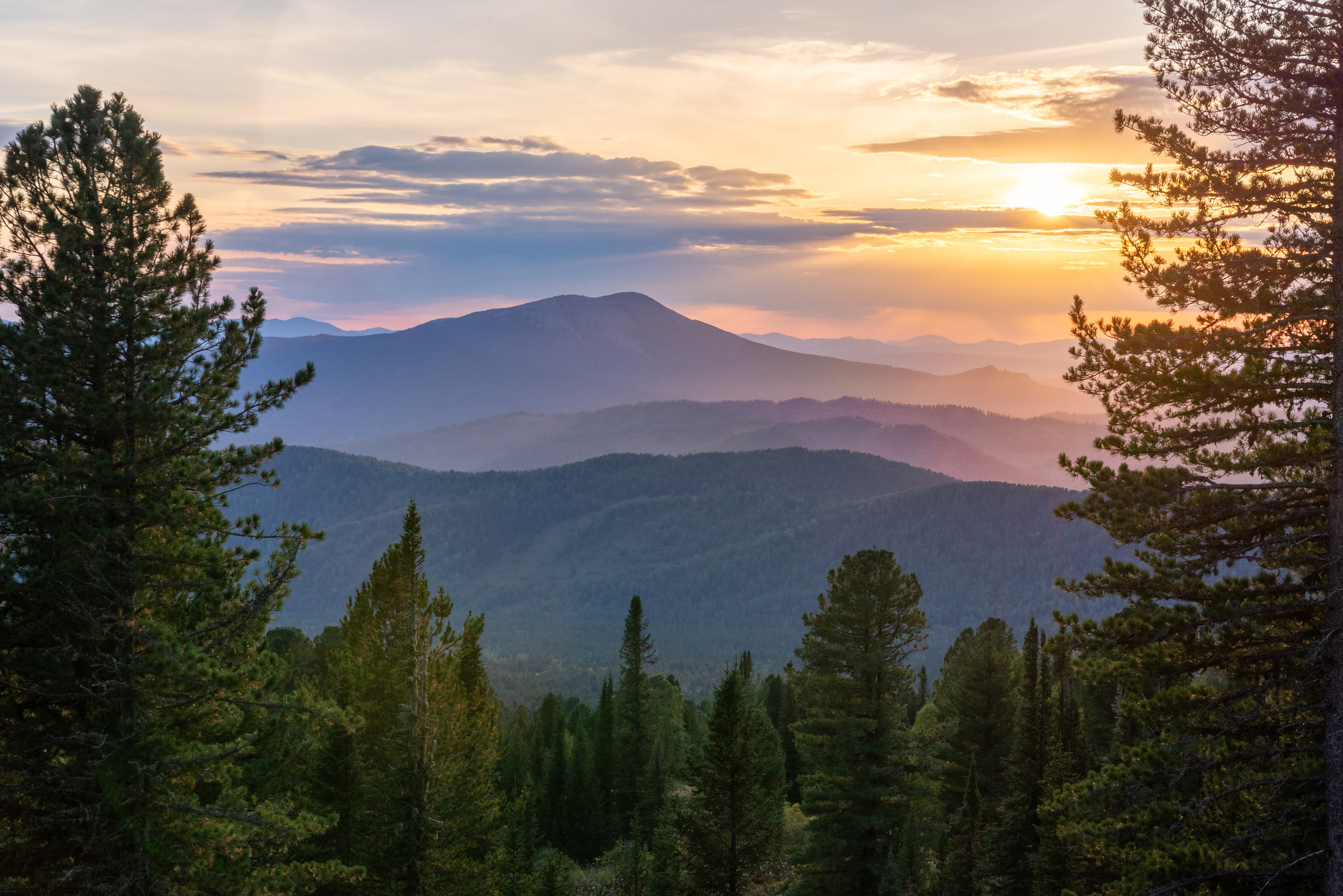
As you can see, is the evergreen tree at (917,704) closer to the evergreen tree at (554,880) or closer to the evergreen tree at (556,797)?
Answer: the evergreen tree at (556,797)

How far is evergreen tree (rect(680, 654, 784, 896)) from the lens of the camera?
2539cm

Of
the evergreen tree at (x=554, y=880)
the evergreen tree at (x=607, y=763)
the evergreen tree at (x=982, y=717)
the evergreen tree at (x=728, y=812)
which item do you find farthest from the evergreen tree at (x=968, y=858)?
the evergreen tree at (x=607, y=763)

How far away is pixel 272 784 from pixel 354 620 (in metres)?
9.89

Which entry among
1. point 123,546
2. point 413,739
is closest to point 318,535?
point 123,546

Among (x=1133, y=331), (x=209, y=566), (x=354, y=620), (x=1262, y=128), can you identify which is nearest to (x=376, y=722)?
(x=354, y=620)

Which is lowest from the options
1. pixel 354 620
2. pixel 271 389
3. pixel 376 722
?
pixel 376 722

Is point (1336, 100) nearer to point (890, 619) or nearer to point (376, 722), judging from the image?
point (890, 619)

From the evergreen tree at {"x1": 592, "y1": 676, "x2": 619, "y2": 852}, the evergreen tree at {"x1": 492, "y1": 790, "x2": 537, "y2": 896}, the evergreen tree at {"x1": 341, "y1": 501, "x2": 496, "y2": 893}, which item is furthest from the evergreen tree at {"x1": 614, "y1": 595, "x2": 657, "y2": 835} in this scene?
the evergreen tree at {"x1": 341, "y1": 501, "x2": 496, "y2": 893}

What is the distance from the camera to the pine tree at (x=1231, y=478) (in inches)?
437

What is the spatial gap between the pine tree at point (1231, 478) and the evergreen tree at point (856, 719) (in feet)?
49.8

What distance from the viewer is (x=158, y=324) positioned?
13961 mm

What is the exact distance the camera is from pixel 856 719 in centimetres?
2705

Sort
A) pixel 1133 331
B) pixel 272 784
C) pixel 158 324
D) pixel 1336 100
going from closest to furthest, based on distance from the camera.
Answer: pixel 1336 100
pixel 1133 331
pixel 158 324
pixel 272 784

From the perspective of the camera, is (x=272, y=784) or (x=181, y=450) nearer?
(x=181, y=450)
